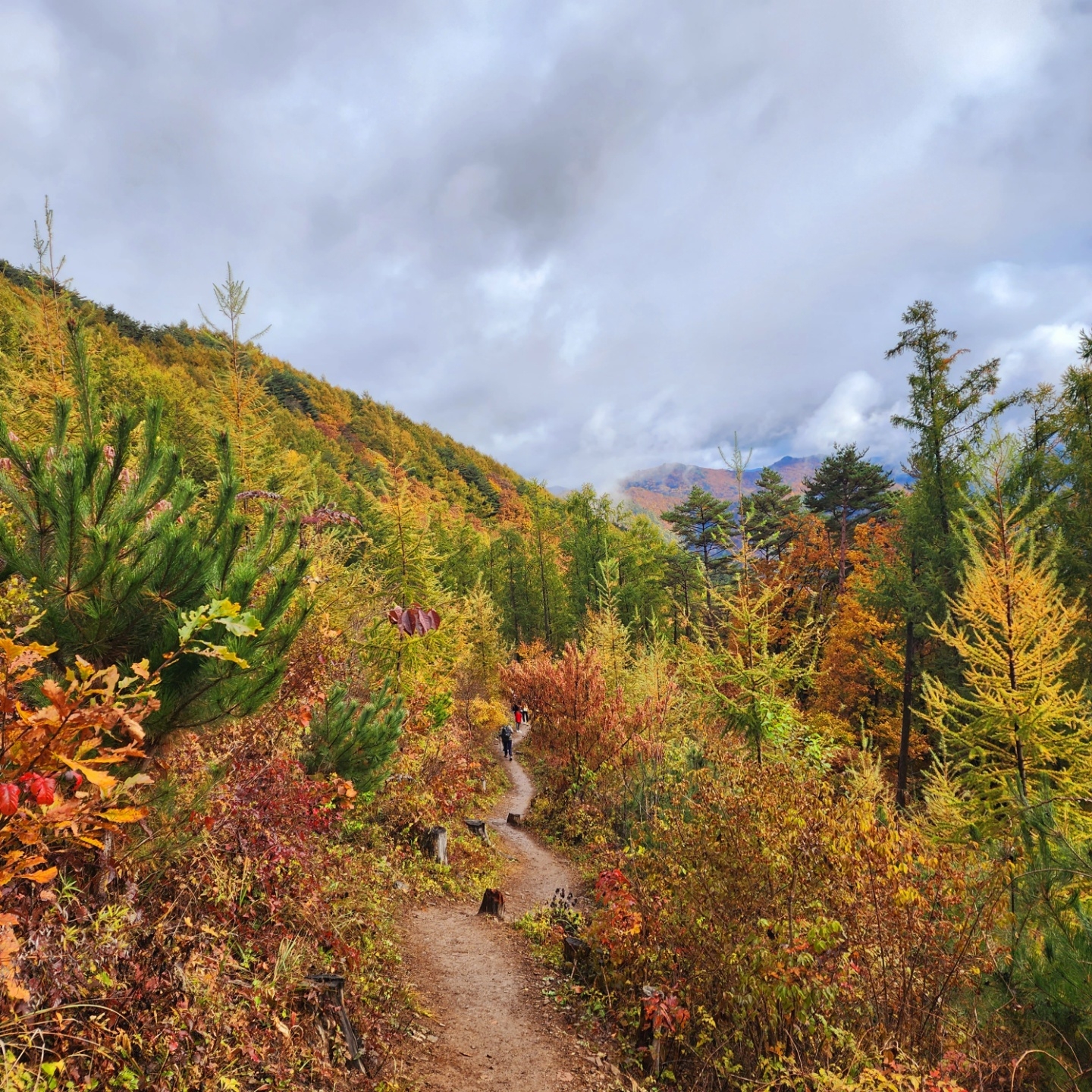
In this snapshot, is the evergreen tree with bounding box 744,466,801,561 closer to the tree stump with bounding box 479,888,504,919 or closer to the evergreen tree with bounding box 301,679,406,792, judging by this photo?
the tree stump with bounding box 479,888,504,919

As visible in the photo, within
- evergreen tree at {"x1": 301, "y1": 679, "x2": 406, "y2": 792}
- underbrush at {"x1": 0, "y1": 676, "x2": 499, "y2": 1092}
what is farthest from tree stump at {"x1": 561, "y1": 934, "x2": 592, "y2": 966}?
evergreen tree at {"x1": 301, "y1": 679, "x2": 406, "y2": 792}

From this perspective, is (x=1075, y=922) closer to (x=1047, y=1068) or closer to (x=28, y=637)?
(x=1047, y=1068)

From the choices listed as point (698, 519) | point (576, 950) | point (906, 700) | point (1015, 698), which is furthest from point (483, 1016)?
point (698, 519)

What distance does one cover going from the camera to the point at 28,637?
8.84ft

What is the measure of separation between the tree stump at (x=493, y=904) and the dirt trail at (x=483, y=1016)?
4.5 inches

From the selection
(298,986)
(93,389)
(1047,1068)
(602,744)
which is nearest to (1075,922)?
(1047,1068)

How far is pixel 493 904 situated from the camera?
764 cm

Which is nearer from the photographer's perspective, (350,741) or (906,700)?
(350,741)

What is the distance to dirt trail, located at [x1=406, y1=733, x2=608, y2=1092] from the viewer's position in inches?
167

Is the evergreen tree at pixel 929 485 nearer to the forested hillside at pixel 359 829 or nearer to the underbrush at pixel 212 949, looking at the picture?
the forested hillside at pixel 359 829

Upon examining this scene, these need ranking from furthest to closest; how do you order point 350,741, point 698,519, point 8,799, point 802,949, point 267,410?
point 698,519 → point 267,410 → point 350,741 → point 802,949 → point 8,799

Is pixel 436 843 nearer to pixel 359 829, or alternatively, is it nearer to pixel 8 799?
pixel 359 829

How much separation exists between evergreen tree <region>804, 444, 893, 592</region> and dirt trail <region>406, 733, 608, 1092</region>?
25.6m

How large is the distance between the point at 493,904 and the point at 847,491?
28.8 metres
